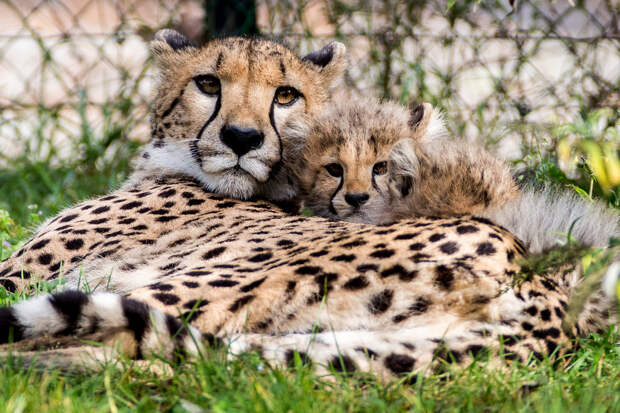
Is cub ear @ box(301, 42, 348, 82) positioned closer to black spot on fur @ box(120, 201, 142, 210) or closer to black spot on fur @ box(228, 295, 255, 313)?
black spot on fur @ box(120, 201, 142, 210)

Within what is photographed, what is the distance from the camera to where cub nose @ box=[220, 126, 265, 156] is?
2.73 meters

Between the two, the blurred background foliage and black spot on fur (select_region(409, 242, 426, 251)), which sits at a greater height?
the blurred background foliage

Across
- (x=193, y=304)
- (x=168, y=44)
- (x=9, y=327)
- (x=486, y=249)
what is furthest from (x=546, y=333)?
(x=168, y=44)

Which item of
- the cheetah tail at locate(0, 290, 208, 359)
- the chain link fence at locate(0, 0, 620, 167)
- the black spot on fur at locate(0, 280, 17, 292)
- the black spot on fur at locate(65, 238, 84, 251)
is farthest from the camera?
the chain link fence at locate(0, 0, 620, 167)

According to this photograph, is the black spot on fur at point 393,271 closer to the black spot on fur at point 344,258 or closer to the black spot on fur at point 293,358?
the black spot on fur at point 344,258

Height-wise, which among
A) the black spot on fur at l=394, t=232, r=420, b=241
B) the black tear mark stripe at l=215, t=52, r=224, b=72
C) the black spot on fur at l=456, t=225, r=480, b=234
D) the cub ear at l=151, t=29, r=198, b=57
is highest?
the cub ear at l=151, t=29, r=198, b=57

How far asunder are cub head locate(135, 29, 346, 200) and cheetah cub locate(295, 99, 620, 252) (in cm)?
13

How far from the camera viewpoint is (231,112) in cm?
278

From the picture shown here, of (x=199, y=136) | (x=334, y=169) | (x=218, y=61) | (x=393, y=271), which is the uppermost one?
(x=218, y=61)

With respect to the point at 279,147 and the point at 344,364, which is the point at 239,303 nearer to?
the point at 344,364

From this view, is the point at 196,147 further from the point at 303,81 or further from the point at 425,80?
the point at 425,80

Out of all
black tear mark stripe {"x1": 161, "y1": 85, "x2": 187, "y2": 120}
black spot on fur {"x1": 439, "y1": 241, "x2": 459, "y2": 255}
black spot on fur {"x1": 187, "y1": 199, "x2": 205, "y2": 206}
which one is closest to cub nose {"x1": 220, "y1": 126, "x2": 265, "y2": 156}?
black spot on fur {"x1": 187, "y1": 199, "x2": 205, "y2": 206}

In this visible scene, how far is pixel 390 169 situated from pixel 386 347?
Result: 0.82 metres

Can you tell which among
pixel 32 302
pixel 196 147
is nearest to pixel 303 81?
pixel 196 147
